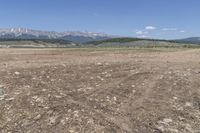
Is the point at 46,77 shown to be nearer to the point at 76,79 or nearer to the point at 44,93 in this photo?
the point at 76,79

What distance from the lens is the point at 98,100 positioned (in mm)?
13164

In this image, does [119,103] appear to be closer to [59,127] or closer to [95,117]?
[95,117]

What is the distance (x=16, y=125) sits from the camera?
1138cm

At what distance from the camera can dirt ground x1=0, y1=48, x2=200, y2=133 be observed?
11.3m

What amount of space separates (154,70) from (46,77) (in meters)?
5.72

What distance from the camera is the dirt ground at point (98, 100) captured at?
37.2 ft

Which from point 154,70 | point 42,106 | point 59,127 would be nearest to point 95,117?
point 59,127

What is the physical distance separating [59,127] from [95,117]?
124 centimetres

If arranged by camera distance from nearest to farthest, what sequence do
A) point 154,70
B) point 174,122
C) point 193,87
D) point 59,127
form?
point 59,127 < point 174,122 < point 193,87 < point 154,70

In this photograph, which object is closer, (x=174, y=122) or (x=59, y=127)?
(x=59, y=127)

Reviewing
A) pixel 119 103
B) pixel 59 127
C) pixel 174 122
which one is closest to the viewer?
pixel 59 127

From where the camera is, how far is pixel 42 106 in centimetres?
1250

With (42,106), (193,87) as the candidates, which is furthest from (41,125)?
(193,87)

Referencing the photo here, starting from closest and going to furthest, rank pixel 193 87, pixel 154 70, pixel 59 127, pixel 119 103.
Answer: pixel 59 127 → pixel 119 103 → pixel 193 87 → pixel 154 70
